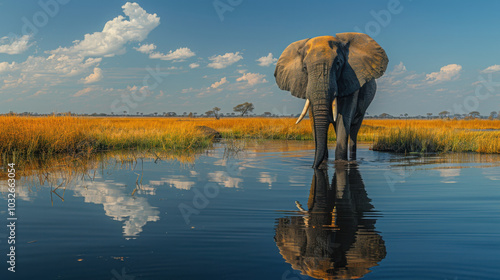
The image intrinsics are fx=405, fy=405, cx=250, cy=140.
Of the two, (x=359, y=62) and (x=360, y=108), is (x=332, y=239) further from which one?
(x=360, y=108)

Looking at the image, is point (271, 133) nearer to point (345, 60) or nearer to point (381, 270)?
point (345, 60)

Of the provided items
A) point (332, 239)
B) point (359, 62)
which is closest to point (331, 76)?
point (359, 62)

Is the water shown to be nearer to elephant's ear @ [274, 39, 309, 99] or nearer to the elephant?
the elephant

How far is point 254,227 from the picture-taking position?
14.7 ft

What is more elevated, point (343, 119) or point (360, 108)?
point (360, 108)

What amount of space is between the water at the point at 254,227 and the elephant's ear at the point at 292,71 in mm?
3394

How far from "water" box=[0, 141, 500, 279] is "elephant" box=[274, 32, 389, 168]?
79.4 inches

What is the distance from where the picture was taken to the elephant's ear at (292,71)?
10969 millimetres

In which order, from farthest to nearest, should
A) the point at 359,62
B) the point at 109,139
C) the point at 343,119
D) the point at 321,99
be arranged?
the point at 109,139 < the point at 359,62 < the point at 343,119 < the point at 321,99

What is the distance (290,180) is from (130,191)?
3.07 m

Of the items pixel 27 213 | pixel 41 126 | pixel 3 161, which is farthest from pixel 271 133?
pixel 27 213

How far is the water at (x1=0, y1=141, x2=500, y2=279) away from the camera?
3281 mm

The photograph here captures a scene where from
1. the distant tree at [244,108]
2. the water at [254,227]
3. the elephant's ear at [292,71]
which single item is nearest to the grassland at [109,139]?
the water at [254,227]

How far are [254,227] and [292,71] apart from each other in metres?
7.43
